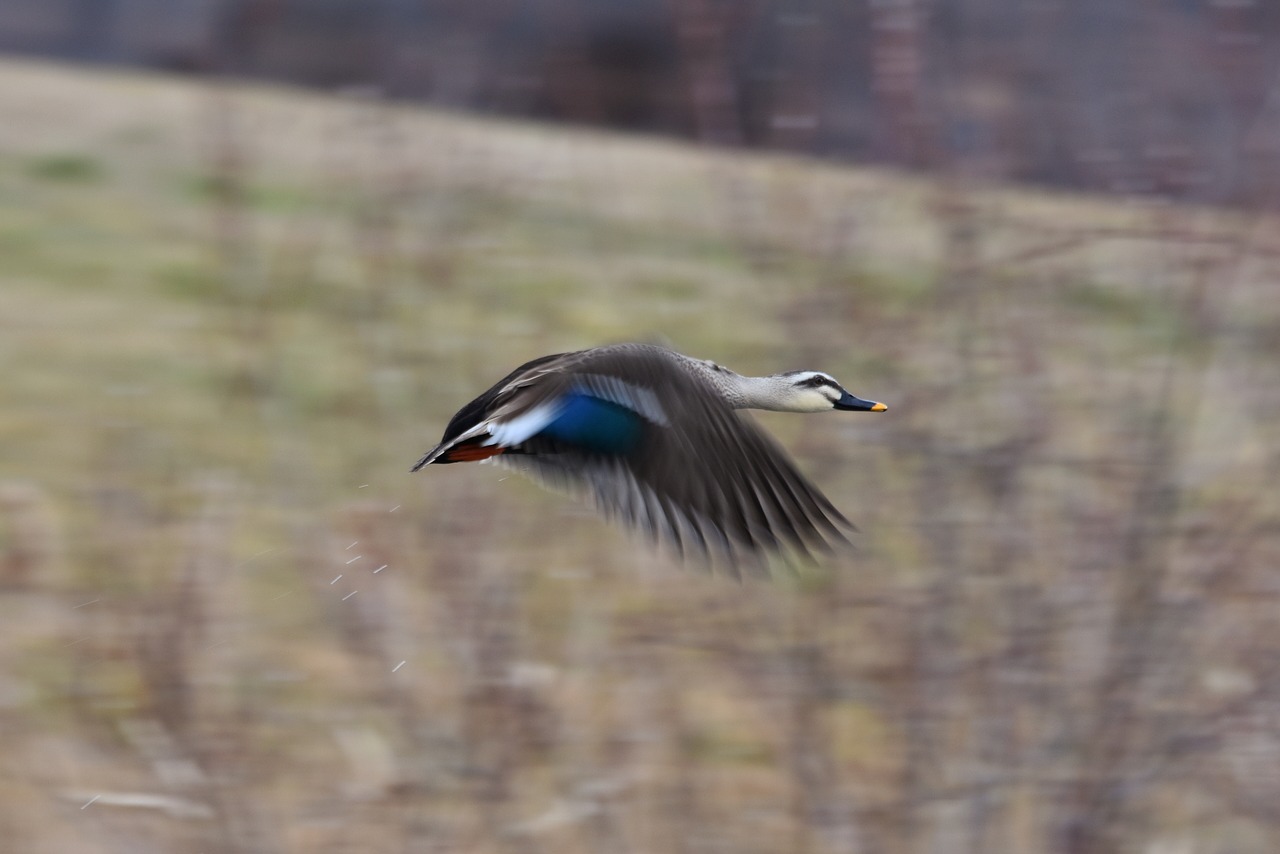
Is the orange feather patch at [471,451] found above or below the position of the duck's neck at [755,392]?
below

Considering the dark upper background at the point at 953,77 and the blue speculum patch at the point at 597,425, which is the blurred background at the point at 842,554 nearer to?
the dark upper background at the point at 953,77

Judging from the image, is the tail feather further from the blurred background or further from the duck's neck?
the blurred background

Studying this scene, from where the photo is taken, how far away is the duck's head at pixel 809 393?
11.8ft

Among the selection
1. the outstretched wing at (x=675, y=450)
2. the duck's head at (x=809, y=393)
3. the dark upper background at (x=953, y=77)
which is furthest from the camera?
the dark upper background at (x=953, y=77)

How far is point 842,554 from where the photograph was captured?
3.92 meters

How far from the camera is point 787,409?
11.8ft

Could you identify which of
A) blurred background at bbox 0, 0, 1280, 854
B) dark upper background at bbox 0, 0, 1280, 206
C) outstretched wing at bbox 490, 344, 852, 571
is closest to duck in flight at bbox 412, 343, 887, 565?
outstretched wing at bbox 490, 344, 852, 571

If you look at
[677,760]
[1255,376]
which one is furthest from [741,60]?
[677,760]

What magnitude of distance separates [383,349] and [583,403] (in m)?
1.71

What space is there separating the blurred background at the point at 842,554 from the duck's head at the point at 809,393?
0.45m

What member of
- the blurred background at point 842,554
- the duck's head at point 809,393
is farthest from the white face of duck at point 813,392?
the blurred background at point 842,554

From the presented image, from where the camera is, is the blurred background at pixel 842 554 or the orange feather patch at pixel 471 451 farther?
the blurred background at pixel 842 554

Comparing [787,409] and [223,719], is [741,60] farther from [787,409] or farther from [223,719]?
[223,719]

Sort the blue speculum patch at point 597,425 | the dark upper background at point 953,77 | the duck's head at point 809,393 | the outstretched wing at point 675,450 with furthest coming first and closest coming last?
the dark upper background at point 953,77, the duck's head at point 809,393, the blue speculum patch at point 597,425, the outstretched wing at point 675,450
